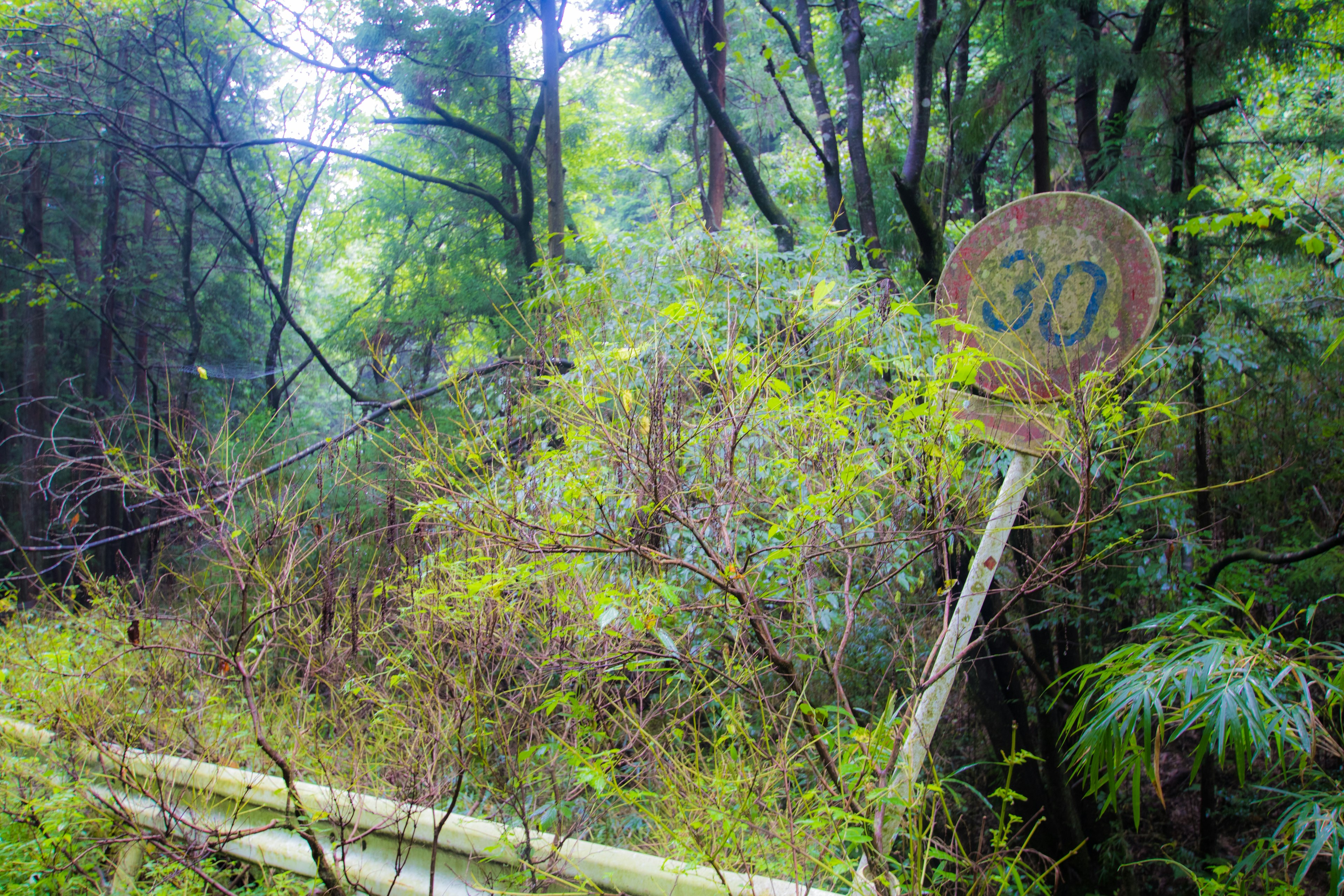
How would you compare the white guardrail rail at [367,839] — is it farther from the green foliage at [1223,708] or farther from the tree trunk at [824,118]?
the tree trunk at [824,118]

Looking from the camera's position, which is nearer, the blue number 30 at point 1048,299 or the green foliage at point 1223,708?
the green foliage at point 1223,708

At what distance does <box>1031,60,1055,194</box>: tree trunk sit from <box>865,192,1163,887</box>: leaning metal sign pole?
2.22 metres

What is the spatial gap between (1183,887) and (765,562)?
4613 mm

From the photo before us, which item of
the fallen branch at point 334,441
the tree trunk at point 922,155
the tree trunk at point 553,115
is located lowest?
the fallen branch at point 334,441

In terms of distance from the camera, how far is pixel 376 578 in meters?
4.02

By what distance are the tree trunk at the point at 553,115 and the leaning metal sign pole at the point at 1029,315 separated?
609 centimetres

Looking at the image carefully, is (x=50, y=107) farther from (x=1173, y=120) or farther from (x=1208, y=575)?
(x=1208, y=575)

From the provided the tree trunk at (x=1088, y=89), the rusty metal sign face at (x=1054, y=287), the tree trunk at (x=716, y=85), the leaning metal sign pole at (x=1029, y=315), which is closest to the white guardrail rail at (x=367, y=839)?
the leaning metal sign pole at (x=1029, y=315)

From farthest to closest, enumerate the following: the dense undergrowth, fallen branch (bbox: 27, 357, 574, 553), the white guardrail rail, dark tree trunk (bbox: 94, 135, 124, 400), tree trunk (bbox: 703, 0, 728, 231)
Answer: dark tree trunk (bbox: 94, 135, 124, 400) → tree trunk (bbox: 703, 0, 728, 231) → fallen branch (bbox: 27, 357, 574, 553) → the white guardrail rail → the dense undergrowth

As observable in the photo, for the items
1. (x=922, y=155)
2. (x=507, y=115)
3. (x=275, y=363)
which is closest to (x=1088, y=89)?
(x=922, y=155)

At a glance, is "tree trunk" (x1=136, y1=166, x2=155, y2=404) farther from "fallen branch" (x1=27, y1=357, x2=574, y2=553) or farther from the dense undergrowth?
the dense undergrowth

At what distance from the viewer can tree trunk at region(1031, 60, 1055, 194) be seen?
454cm

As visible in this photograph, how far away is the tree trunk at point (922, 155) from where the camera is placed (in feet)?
12.9

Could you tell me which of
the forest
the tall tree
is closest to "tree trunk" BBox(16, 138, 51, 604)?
the forest
